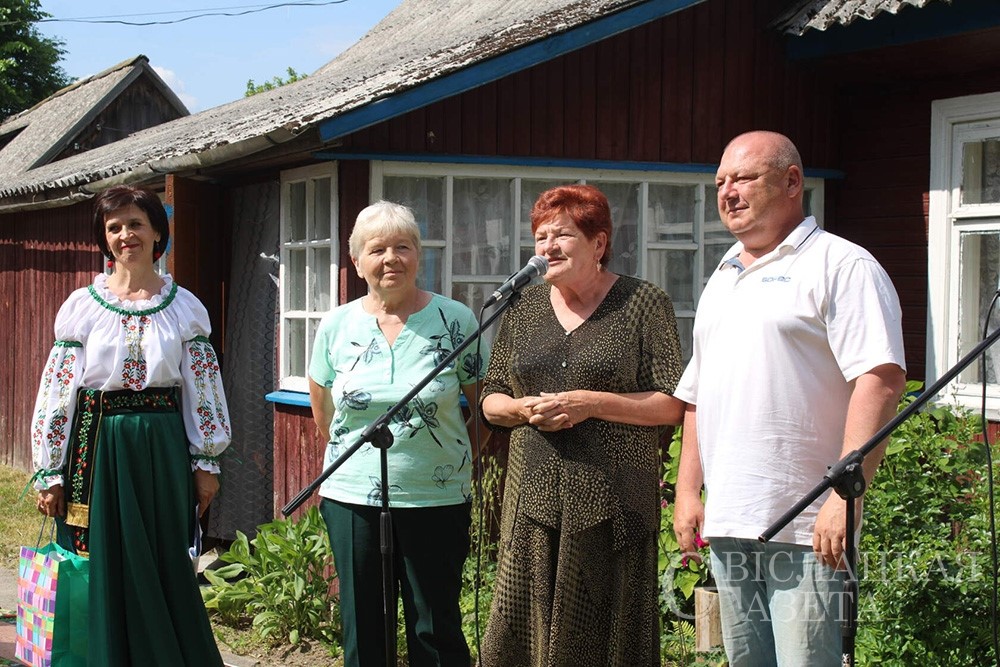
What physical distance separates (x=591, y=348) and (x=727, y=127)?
3.65m

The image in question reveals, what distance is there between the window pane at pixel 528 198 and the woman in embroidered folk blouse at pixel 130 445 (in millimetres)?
2553

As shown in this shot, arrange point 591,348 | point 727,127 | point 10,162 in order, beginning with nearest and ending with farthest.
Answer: point 591,348 < point 727,127 < point 10,162

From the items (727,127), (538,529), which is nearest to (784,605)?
(538,529)

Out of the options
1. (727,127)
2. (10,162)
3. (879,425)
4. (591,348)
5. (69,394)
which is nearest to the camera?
(879,425)

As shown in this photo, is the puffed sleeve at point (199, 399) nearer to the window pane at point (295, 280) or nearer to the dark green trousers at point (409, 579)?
the dark green trousers at point (409, 579)

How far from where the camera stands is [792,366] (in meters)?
2.91

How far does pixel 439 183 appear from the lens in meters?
6.31

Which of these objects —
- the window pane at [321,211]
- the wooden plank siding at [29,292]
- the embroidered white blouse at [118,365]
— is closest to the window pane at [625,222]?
the window pane at [321,211]

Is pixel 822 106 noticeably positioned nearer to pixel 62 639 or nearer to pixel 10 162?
pixel 62 639

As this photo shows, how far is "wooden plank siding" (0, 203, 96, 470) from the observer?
10727mm

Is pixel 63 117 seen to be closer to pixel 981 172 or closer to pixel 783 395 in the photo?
pixel 981 172

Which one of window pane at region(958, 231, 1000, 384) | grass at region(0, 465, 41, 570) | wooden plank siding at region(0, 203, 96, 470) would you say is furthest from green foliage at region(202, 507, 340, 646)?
wooden plank siding at region(0, 203, 96, 470)

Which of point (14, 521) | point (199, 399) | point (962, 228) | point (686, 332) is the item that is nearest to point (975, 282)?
point (962, 228)

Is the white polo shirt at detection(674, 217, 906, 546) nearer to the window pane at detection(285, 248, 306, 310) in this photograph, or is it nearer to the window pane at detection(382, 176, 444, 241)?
the window pane at detection(382, 176, 444, 241)
